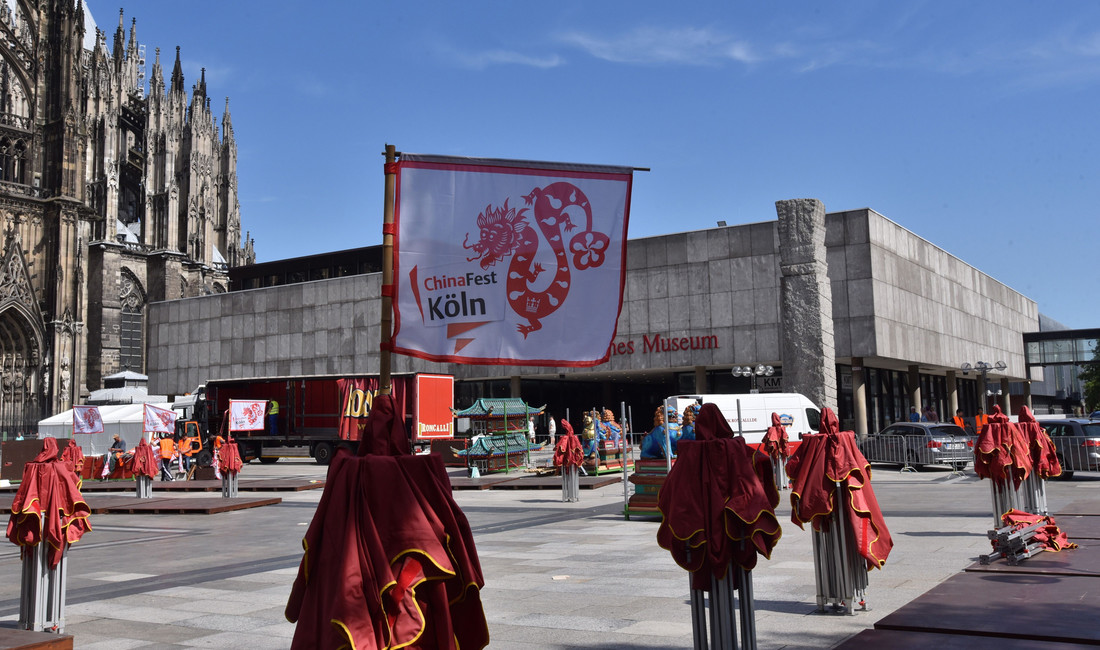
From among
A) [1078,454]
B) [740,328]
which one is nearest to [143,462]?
[1078,454]

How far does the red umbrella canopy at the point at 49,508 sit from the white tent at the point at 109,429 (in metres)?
27.7

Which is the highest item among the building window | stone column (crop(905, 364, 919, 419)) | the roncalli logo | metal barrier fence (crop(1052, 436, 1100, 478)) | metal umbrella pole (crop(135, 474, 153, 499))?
the building window

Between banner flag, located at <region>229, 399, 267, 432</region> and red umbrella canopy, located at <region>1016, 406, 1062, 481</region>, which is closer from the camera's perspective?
red umbrella canopy, located at <region>1016, 406, 1062, 481</region>

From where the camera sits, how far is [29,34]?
190 feet

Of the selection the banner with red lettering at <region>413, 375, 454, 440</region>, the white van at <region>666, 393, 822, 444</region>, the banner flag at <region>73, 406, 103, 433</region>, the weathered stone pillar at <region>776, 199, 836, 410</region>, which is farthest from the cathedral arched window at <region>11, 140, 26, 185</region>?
the weathered stone pillar at <region>776, 199, 836, 410</region>

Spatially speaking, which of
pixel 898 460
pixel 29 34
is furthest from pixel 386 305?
pixel 29 34

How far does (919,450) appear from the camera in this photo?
2750 centimetres

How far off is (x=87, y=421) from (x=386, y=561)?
3325 cm

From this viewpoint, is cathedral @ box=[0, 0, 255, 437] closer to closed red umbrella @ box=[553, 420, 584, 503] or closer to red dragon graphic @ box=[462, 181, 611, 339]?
closed red umbrella @ box=[553, 420, 584, 503]

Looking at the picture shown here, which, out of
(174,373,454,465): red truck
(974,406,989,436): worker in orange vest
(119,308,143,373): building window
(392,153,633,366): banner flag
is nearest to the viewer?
(392,153,633,366): banner flag

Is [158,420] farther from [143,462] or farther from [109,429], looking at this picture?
[143,462]

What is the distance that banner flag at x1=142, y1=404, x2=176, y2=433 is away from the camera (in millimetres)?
32125

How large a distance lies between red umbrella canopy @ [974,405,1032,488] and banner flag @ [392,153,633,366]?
8613mm

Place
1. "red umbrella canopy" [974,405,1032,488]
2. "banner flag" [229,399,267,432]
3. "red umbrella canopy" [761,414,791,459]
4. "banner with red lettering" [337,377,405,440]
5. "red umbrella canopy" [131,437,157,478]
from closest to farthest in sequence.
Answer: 1. "red umbrella canopy" [974,405,1032,488]
2. "red umbrella canopy" [761,414,791,459]
3. "red umbrella canopy" [131,437,157,478]
4. "banner with red lettering" [337,377,405,440]
5. "banner flag" [229,399,267,432]
